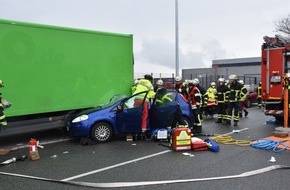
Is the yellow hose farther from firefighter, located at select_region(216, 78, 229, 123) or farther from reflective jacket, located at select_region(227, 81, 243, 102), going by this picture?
firefighter, located at select_region(216, 78, 229, 123)

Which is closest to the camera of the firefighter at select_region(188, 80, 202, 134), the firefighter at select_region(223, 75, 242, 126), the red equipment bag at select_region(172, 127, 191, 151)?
the red equipment bag at select_region(172, 127, 191, 151)

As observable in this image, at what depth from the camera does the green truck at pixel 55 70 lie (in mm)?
9016

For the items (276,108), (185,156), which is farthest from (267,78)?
(185,156)

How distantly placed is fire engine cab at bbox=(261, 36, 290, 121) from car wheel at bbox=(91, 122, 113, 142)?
19.8ft

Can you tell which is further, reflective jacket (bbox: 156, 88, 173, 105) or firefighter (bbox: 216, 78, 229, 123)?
firefighter (bbox: 216, 78, 229, 123)

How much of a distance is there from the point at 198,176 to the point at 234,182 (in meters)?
0.67

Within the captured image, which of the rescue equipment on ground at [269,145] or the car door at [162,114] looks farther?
the car door at [162,114]

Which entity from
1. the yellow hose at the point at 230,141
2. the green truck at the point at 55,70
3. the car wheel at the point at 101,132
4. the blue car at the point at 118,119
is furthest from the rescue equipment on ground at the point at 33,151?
the yellow hose at the point at 230,141

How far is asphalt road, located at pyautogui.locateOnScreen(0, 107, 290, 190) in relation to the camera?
5.95m

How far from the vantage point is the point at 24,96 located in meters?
9.29

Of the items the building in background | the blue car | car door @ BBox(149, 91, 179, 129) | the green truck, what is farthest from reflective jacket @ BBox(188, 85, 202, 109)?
the building in background

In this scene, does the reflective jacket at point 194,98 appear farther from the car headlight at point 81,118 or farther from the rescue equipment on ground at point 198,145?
the car headlight at point 81,118

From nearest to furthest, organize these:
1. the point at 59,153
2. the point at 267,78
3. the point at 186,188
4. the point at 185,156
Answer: the point at 186,188 < the point at 185,156 < the point at 59,153 < the point at 267,78

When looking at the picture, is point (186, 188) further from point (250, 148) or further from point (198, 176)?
point (250, 148)
